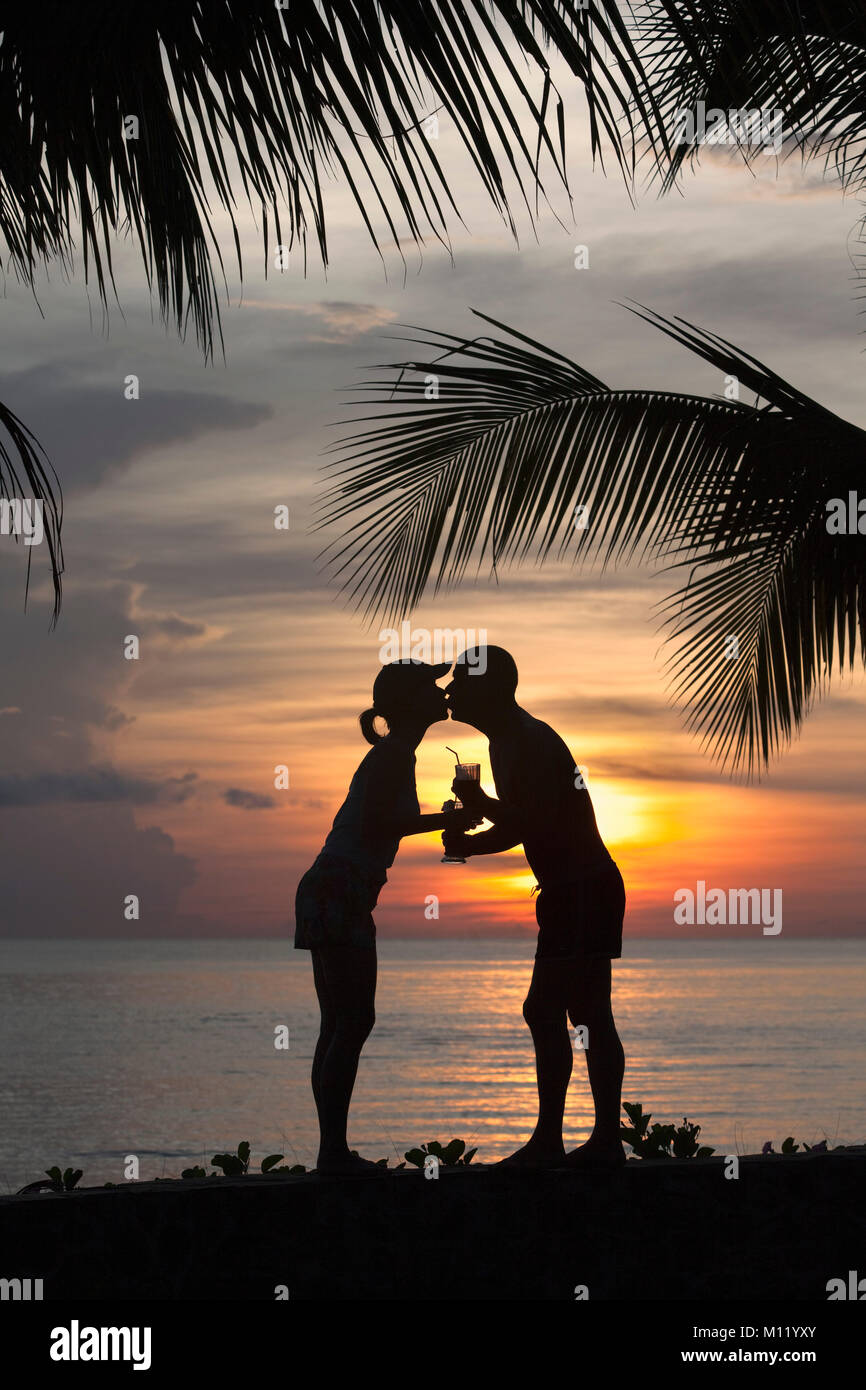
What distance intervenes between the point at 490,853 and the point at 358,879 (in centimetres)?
56

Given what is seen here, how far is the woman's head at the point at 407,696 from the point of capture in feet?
17.2

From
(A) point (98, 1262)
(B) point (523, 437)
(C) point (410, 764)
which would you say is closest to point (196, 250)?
(C) point (410, 764)

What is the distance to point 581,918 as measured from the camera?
5109 mm

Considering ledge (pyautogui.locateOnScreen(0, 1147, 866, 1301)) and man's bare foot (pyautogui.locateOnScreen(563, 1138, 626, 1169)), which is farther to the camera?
man's bare foot (pyautogui.locateOnScreen(563, 1138, 626, 1169))

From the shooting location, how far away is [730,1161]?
540 cm

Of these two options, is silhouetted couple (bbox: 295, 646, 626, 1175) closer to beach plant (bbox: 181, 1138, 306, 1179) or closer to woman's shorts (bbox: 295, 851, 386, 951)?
woman's shorts (bbox: 295, 851, 386, 951)

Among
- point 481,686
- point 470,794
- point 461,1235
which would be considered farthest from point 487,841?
point 461,1235

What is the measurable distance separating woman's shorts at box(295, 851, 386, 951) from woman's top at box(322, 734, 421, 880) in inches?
1.9

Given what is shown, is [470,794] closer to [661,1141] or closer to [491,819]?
[491,819]

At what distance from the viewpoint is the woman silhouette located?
501 cm

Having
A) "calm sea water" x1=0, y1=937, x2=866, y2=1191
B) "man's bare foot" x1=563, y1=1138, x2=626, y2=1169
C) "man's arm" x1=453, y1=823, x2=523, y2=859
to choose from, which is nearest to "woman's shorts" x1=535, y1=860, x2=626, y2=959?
"man's arm" x1=453, y1=823, x2=523, y2=859
